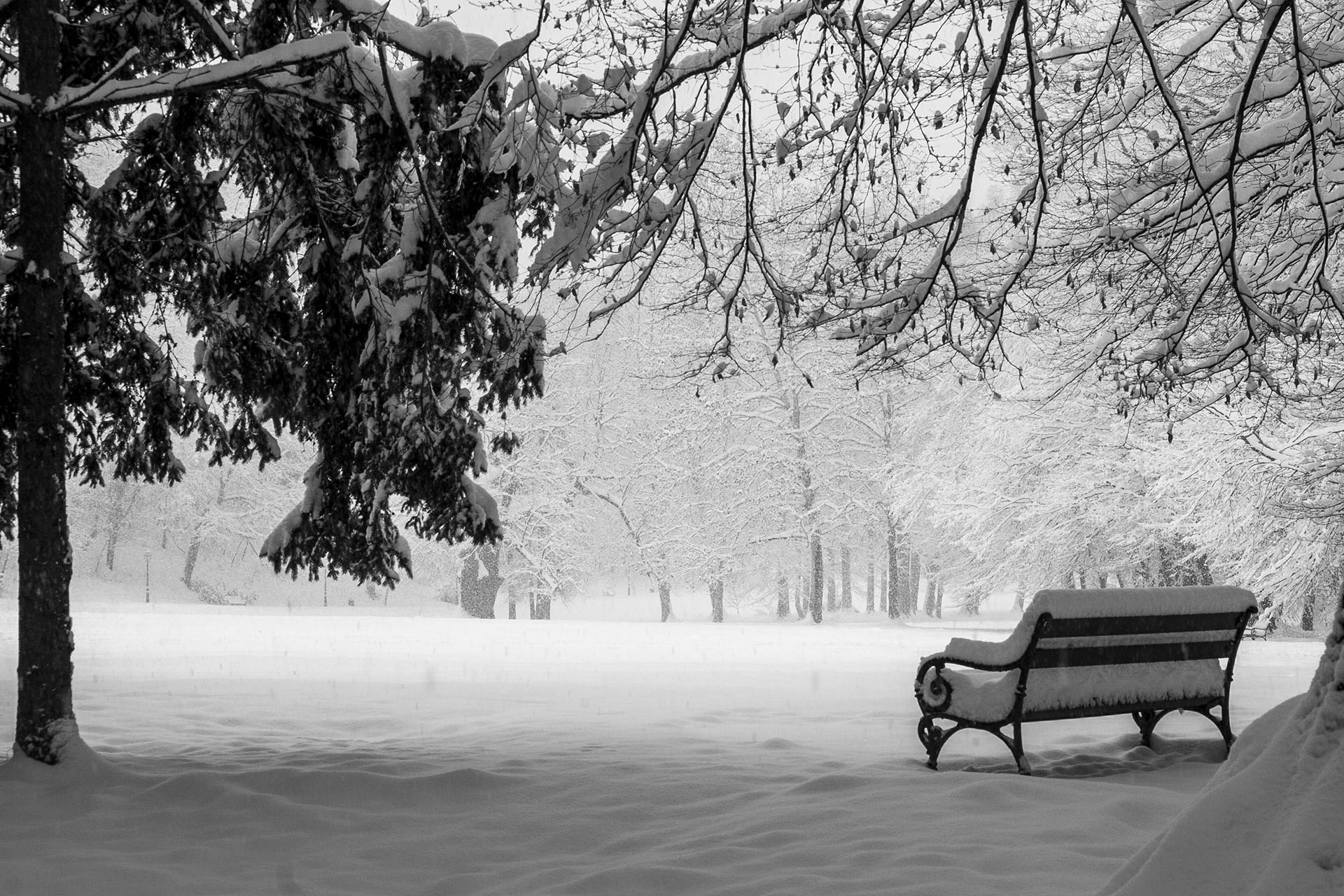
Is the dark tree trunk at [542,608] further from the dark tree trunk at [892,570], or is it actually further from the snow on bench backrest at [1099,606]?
the snow on bench backrest at [1099,606]

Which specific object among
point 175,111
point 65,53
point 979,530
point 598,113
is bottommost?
point 979,530

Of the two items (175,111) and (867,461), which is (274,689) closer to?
(175,111)

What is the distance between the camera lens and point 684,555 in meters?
30.2

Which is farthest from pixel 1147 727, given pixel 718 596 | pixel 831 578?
pixel 831 578

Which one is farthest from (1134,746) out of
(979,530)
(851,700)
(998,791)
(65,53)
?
(979,530)

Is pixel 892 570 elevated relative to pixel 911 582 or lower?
elevated

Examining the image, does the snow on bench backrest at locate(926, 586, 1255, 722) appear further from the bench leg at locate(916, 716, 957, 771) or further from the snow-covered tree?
the snow-covered tree

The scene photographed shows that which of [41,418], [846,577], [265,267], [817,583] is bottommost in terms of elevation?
[846,577]

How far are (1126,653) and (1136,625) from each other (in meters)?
0.18

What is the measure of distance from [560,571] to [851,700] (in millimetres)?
20720

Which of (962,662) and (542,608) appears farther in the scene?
(542,608)

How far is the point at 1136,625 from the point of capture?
625 centimetres

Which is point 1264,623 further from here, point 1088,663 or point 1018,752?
point 1018,752

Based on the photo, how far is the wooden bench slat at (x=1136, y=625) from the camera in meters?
5.89
